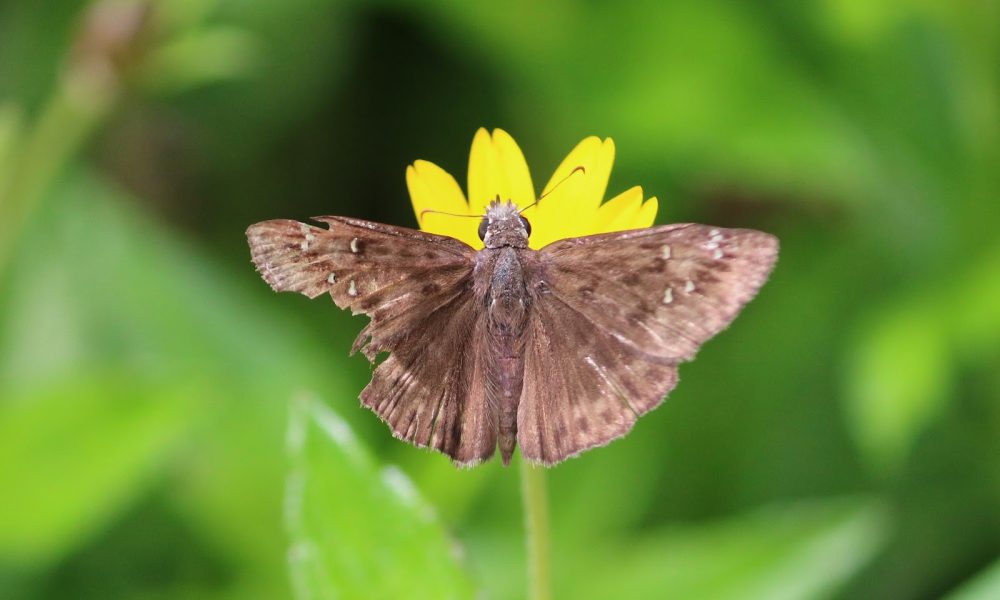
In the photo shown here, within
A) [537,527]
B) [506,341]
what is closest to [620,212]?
[506,341]

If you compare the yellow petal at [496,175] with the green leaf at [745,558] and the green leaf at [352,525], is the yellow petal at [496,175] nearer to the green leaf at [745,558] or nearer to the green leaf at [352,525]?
the green leaf at [352,525]

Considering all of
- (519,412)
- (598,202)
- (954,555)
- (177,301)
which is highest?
(177,301)

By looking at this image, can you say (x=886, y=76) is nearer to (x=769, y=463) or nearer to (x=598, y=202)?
(x=769, y=463)

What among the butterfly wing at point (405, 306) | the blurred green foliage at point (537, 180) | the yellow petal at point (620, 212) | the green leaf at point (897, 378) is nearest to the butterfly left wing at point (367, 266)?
the butterfly wing at point (405, 306)

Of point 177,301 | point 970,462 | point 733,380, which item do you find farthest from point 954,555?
point 177,301

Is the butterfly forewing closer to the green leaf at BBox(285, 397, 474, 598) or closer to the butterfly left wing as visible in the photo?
the butterfly left wing

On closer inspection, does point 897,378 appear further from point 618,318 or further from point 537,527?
point 537,527
